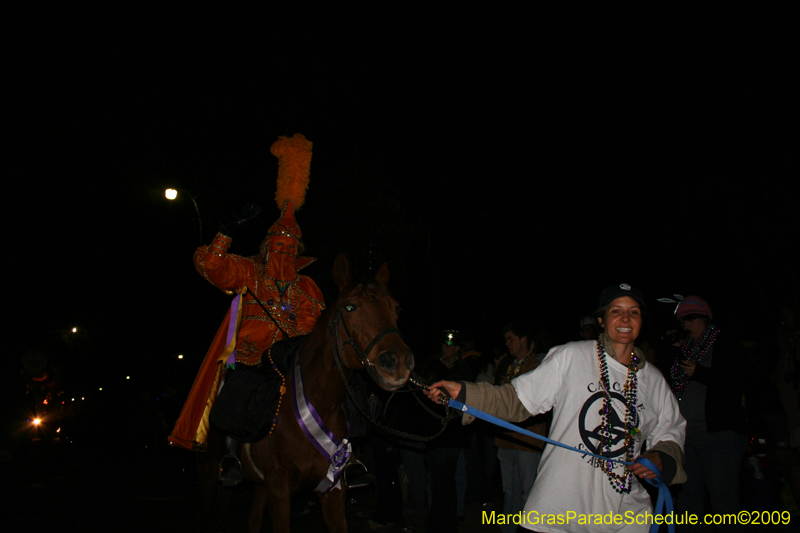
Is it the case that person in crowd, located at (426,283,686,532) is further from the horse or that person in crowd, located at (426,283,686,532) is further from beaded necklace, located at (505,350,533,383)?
beaded necklace, located at (505,350,533,383)

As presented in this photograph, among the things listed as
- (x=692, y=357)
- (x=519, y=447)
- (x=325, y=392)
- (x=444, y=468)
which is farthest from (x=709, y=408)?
(x=325, y=392)

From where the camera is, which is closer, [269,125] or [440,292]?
[269,125]

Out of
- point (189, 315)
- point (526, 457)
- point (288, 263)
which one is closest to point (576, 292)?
point (189, 315)

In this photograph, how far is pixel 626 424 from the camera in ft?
10.9

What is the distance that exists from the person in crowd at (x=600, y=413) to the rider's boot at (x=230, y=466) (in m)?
2.47

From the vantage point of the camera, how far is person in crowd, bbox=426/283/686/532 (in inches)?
126

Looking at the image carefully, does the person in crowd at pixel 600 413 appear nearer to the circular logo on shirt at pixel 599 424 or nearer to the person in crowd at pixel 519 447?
the circular logo on shirt at pixel 599 424

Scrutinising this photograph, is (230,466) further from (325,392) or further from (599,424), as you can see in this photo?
(599,424)

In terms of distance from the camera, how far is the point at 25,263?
13289mm

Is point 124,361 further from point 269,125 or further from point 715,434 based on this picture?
point 715,434

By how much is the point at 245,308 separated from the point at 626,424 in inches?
142

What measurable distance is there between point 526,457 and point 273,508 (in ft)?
9.44

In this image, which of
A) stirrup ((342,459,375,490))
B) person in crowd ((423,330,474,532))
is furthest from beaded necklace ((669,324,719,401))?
stirrup ((342,459,375,490))

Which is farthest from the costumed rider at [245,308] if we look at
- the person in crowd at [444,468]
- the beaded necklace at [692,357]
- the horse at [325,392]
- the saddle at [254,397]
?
the beaded necklace at [692,357]
